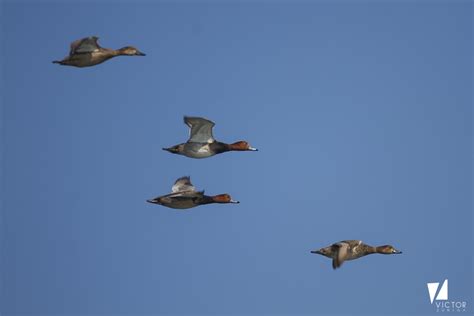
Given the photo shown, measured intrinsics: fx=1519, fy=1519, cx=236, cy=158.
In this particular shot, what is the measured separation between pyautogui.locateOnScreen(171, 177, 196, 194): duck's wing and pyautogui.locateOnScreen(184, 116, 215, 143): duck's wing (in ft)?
7.74

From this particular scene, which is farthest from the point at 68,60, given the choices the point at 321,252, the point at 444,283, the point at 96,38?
the point at 444,283

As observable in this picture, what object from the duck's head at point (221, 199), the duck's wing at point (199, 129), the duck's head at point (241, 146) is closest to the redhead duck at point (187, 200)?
the duck's head at point (221, 199)

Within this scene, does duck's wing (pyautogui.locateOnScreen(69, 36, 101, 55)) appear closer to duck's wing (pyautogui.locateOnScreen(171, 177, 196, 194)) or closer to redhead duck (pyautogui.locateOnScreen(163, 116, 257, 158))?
redhead duck (pyautogui.locateOnScreen(163, 116, 257, 158))

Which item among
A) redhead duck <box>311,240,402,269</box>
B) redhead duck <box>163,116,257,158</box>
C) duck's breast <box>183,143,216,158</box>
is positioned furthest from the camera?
duck's breast <box>183,143,216,158</box>

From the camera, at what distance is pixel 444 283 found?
156ft

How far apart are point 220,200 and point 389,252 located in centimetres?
522

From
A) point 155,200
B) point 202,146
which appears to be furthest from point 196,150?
point 155,200

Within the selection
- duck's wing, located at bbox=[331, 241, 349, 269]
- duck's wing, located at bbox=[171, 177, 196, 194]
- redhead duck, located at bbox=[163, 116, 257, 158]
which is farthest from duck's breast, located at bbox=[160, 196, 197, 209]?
duck's wing, located at bbox=[331, 241, 349, 269]

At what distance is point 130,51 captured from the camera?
1714 inches

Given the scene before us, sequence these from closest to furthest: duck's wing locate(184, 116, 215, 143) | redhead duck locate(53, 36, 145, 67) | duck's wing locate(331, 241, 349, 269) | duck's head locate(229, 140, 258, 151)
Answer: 1. duck's wing locate(331, 241, 349, 269)
2. redhead duck locate(53, 36, 145, 67)
3. duck's wing locate(184, 116, 215, 143)
4. duck's head locate(229, 140, 258, 151)

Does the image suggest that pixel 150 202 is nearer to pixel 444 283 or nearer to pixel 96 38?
pixel 96 38

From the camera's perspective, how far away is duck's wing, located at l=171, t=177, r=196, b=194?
45.8 metres

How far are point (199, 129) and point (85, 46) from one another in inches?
160

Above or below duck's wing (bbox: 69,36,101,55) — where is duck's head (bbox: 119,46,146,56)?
above
